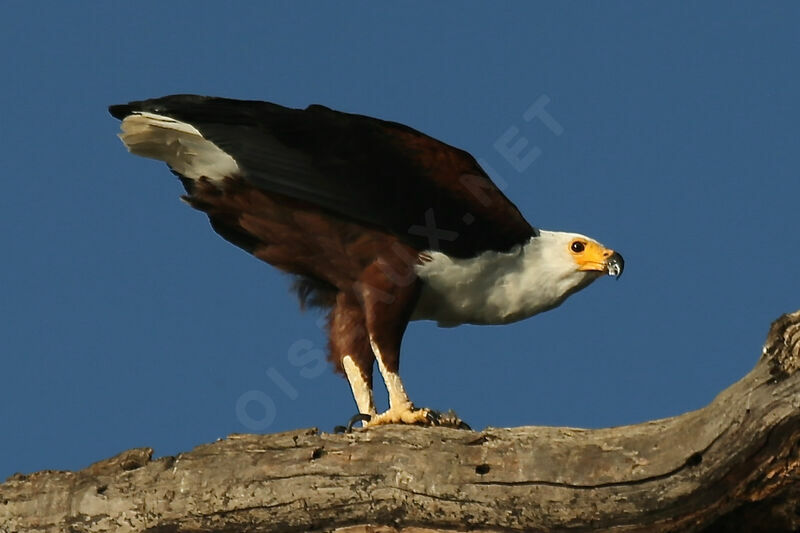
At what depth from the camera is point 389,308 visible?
23.4 feet

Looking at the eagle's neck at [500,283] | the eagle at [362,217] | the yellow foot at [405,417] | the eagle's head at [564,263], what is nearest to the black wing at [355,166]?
the eagle at [362,217]

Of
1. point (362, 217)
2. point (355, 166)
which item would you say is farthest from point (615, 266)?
point (355, 166)

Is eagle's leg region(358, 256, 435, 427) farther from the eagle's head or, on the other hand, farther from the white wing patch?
the white wing patch

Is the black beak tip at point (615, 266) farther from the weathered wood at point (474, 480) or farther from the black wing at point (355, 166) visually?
the weathered wood at point (474, 480)

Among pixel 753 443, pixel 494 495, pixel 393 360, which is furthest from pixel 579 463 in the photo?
pixel 393 360

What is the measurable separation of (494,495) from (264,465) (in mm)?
1294

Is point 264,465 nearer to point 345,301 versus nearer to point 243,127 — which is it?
point 345,301

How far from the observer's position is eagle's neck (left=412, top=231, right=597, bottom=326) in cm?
738

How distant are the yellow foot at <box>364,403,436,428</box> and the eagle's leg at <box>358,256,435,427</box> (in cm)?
5

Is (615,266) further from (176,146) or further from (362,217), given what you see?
(176,146)

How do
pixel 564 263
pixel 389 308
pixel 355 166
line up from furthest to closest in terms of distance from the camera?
1. pixel 564 263
2. pixel 355 166
3. pixel 389 308

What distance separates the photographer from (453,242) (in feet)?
24.1

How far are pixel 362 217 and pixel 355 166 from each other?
319 millimetres

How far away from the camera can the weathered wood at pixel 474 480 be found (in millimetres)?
5477
